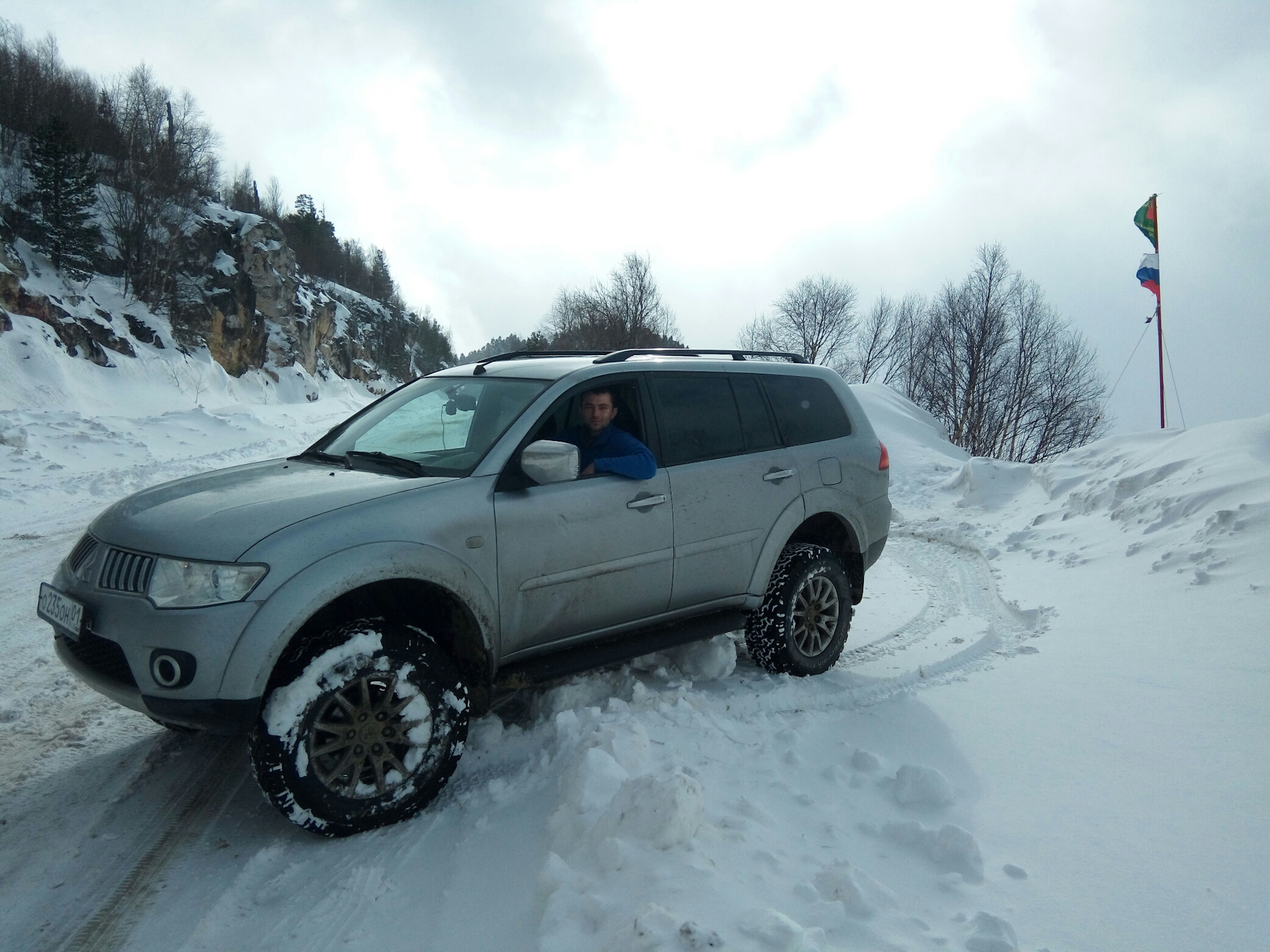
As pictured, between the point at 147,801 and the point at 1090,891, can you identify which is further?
the point at 147,801

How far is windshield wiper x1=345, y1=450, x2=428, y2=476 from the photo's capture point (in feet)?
11.5

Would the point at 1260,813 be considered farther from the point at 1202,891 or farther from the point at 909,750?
the point at 909,750

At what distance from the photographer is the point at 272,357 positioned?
135 feet

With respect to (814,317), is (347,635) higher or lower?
lower

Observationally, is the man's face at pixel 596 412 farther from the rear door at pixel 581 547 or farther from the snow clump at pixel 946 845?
the snow clump at pixel 946 845

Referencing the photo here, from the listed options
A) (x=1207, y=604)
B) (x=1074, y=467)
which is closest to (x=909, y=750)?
(x=1207, y=604)

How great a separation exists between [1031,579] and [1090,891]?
5394 mm

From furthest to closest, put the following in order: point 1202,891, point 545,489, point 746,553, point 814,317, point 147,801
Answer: point 814,317, point 746,553, point 545,489, point 147,801, point 1202,891

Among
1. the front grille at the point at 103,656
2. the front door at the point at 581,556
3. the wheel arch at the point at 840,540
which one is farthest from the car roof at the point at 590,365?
the front grille at the point at 103,656

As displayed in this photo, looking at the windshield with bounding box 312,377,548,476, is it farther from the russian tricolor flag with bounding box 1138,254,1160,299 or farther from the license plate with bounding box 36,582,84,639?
the russian tricolor flag with bounding box 1138,254,1160,299

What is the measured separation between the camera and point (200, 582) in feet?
8.97

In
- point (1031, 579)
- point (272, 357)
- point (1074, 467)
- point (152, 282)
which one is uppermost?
point (152, 282)

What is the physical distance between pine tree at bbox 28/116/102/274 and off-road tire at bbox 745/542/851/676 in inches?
1274

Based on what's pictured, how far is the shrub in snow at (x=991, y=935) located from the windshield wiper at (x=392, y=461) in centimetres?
265
